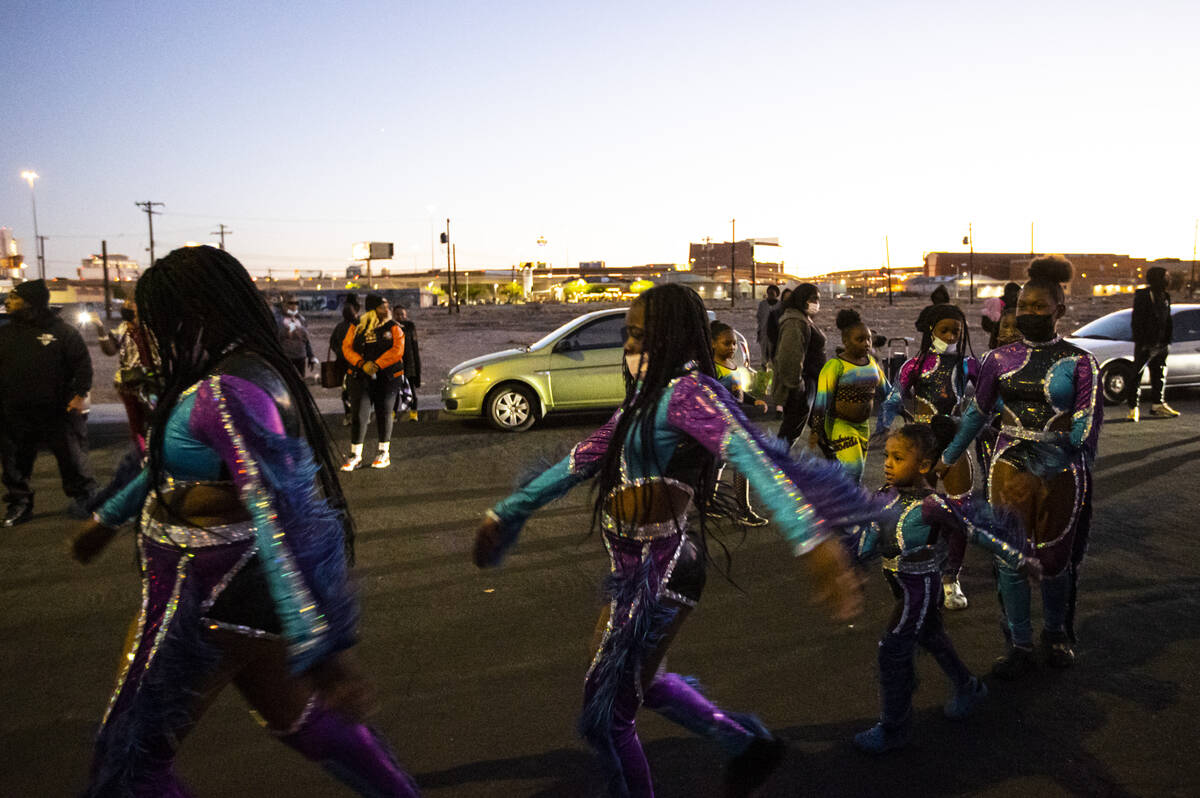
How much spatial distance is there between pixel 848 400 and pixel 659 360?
11.0 ft

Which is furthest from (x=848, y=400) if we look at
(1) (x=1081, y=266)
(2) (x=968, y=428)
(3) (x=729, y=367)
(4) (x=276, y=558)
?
(1) (x=1081, y=266)

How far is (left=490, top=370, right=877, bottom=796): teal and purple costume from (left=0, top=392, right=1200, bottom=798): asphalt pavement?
420 millimetres

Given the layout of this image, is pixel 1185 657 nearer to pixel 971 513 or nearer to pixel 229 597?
pixel 971 513

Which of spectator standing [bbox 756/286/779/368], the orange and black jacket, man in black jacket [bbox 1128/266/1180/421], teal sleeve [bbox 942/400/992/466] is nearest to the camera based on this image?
teal sleeve [bbox 942/400/992/466]

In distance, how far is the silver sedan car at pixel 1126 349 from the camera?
45.0 feet

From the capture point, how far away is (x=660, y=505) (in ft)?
8.36

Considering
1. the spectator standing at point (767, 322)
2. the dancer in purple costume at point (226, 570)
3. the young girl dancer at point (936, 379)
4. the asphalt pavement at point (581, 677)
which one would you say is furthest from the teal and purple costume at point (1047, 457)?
the spectator standing at point (767, 322)

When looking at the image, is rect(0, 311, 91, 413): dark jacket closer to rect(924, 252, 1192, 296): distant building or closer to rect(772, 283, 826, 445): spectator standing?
rect(772, 283, 826, 445): spectator standing

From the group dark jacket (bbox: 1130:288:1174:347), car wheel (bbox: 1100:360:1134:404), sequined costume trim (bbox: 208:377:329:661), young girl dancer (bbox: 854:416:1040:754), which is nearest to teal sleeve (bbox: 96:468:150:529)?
sequined costume trim (bbox: 208:377:329:661)

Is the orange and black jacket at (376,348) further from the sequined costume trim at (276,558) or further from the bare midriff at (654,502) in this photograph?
the sequined costume trim at (276,558)

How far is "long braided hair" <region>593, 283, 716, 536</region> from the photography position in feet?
8.43

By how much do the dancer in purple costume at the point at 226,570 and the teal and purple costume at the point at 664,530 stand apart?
57cm

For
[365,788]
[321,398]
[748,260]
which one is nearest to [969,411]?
[365,788]

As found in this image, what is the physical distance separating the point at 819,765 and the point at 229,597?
227 centimetres
